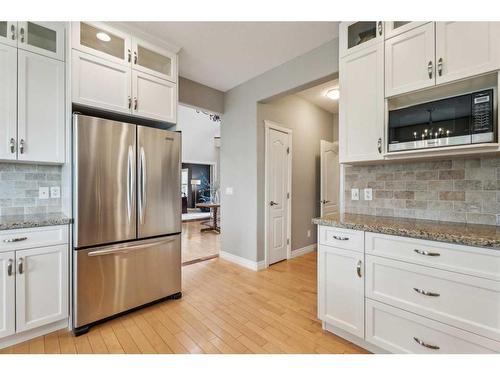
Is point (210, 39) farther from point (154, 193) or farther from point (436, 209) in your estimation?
point (436, 209)

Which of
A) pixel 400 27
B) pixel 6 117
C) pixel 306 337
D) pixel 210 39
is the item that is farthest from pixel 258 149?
pixel 6 117

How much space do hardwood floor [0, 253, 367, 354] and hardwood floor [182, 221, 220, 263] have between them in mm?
1190

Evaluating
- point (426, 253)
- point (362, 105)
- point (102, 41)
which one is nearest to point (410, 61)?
point (362, 105)

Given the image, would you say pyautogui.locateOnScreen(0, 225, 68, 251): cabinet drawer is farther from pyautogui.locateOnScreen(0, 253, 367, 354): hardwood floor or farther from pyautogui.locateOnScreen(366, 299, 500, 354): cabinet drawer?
pyautogui.locateOnScreen(366, 299, 500, 354): cabinet drawer

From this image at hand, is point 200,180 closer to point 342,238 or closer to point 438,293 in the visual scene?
point 342,238

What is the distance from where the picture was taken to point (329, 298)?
1910mm

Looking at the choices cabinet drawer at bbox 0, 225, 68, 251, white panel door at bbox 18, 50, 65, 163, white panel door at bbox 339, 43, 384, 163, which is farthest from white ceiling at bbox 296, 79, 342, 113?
cabinet drawer at bbox 0, 225, 68, 251

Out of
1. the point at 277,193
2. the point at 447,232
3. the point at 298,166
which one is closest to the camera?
the point at 447,232

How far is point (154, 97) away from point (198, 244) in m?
3.28

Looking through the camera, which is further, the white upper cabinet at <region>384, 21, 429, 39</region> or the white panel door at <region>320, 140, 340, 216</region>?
the white panel door at <region>320, 140, 340, 216</region>

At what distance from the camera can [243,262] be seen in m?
3.60

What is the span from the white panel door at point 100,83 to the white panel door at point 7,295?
4.28 feet

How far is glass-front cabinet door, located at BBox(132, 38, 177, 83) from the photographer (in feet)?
7.64

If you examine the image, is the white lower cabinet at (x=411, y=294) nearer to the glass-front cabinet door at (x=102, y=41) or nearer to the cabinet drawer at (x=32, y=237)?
the cabinet drawer at (x=32, y=237)
